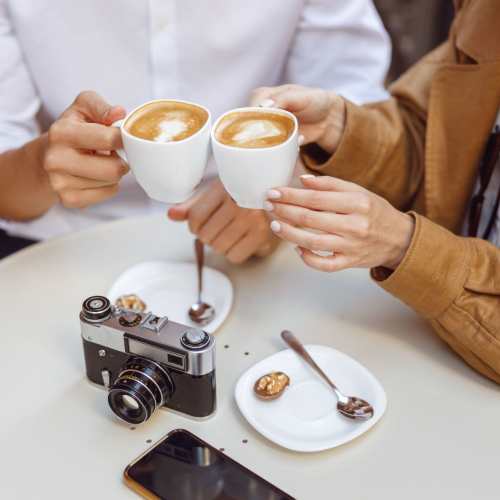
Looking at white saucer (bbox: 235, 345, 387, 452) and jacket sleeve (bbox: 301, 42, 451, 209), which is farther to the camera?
jacket sleeve (bbox: 301, 42, 451, 209)

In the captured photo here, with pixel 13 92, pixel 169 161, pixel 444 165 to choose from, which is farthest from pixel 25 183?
pixel 444 165

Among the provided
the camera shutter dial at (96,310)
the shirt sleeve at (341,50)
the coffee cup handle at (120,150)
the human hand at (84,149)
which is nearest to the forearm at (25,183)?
the human hand at (84,149)

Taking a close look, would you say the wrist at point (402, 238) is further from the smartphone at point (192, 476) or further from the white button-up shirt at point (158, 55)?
the white button-up shirt at point (158, 55)

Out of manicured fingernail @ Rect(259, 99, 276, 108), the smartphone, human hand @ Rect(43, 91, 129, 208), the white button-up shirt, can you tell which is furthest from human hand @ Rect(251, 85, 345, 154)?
the smartphone

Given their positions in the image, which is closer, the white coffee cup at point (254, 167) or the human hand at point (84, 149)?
the white coffee cup at point (254, 167)

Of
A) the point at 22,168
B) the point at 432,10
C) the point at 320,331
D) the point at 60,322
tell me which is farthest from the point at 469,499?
the point at 432,10

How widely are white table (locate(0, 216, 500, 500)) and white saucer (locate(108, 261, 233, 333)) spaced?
3 centimetres

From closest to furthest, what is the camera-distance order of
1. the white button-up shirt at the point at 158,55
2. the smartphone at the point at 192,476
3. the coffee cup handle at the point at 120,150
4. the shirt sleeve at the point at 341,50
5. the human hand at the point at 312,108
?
the smartphone at the point at 192,476 < the coffee cup handle at the point at 120,150 < the human hand at the point at 312,108 < the white button-up shirt at the point at 158,55 < the shirt sleeve at the point at 341,50

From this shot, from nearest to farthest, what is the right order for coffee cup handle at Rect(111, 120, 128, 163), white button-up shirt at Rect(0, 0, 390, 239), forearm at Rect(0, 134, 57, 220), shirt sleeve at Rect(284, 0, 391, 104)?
coffee cup handle at Rect(111, 120, 128, 163), forearm at Rect(0, 134, 57, 220), white button-up shirt at Rect(0, 0, 390, 239), shirt sleeve at Rect(284, 0, 391, 104)

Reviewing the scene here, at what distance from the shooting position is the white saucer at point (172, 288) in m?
1.03

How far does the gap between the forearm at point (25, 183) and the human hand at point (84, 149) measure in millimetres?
95

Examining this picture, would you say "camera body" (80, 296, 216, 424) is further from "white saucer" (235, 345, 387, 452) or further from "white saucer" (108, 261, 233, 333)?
"white saucer" (108, 261, 233, 333)

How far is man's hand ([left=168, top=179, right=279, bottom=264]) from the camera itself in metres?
1.07

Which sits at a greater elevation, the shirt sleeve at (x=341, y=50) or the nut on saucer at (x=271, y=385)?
the shirt sleeve at (x=341, y=50)
